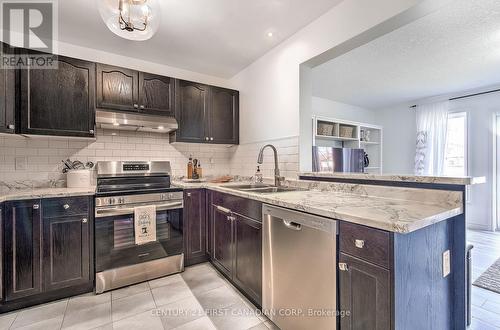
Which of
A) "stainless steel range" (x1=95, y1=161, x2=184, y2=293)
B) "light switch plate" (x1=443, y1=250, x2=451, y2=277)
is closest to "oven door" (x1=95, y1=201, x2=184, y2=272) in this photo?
"stainless steel range" (x1=95, y1=161, x2=184, y2=293)

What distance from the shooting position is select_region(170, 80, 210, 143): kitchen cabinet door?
9.32ft

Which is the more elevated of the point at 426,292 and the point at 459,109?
the point at 459,109

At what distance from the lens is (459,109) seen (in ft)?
14.1

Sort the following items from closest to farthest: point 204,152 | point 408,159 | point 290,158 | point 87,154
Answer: point 290,158, point 87,154, point 204,152, point 408,159

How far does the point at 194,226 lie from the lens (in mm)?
2537

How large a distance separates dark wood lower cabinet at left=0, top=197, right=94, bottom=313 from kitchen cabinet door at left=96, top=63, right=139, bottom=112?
1.05 meters

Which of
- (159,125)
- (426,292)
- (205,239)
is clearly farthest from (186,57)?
(426,292)

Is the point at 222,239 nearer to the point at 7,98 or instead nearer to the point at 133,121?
the point at 133,121

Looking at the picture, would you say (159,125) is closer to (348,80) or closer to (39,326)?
(39,326)

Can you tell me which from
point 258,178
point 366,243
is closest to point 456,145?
point 258,178

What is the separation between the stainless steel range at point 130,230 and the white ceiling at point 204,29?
4.40 feet

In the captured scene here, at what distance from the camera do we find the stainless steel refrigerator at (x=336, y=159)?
3.73 metres

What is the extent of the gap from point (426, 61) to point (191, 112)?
10.2 ft

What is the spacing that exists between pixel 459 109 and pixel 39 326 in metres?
6.44
